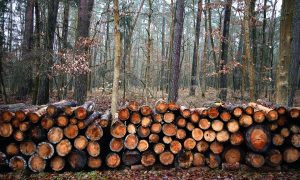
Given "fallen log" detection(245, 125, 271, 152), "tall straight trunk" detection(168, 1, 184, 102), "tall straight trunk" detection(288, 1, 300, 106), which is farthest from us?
"tall straight trunk" detection(168, 1, 184, 102)

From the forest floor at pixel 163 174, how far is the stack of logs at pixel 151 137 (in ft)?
0.56

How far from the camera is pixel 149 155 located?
7.30m

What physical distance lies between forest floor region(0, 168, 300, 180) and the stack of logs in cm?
17

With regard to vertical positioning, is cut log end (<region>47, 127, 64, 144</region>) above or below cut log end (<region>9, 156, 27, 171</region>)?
above

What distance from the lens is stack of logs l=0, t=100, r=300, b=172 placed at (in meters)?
7.09

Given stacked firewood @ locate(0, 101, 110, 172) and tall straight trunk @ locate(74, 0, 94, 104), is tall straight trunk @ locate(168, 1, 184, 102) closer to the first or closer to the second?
tall straight trunk @ locate(74, 0, 94, 104)

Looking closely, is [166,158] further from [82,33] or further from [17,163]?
[82,33]

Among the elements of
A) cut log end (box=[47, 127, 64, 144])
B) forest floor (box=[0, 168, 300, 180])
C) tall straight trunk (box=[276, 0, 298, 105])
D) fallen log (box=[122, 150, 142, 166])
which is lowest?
forest floor (box=[0, 168, 300, 180])

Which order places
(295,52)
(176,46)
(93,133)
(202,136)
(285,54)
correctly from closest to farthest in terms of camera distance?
(93,133) → (202,136) → (285,54) → (176,46) → (295,52)

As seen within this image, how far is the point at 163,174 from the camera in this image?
23.1ft

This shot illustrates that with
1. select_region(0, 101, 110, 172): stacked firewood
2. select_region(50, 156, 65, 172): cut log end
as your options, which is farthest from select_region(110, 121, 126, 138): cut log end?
select_region(50, 156, 65, 172): cut log end

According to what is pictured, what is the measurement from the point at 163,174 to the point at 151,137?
90 cm

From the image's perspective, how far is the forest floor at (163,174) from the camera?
22.2ft

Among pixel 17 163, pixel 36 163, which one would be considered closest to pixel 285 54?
pixel 36 163
